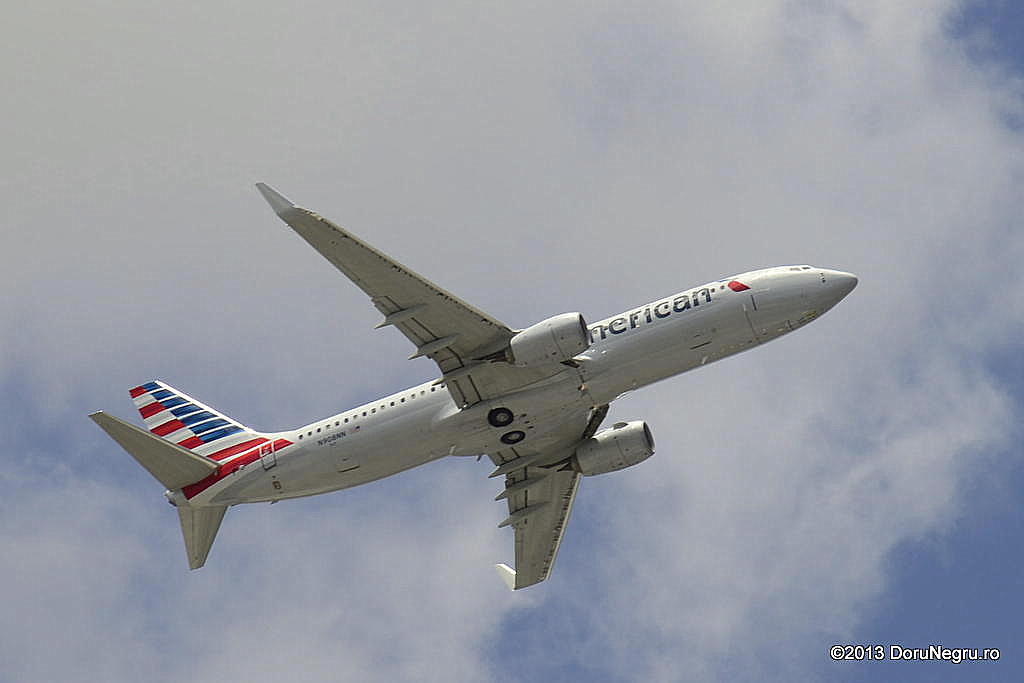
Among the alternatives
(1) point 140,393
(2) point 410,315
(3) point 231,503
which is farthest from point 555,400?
(1) point 140,393

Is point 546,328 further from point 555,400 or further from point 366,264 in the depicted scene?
point 366,264

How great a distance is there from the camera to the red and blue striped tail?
63.4 meters

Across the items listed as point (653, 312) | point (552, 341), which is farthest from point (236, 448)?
point (653, 312)

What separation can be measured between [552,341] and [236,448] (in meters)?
16.1

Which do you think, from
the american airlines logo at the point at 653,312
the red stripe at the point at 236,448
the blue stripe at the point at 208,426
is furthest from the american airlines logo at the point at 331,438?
the american airlines logo at the point at 653,312

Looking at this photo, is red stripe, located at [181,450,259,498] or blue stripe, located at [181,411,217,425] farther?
blue stripe, located at [181,411,217,425]

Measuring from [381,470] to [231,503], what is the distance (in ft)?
23.1

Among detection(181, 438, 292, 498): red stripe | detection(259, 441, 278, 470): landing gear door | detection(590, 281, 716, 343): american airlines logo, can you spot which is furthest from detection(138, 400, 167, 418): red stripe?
detection(590, 281, 716, 343): american airlines logo

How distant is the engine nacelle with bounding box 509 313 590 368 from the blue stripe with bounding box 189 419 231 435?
15.8 meters

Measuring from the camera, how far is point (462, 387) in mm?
58938

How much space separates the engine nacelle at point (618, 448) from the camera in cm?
6556

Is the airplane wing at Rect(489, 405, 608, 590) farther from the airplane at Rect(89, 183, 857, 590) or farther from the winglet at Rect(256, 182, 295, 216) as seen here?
the winglet at Rect(256, 182, 295, 216)

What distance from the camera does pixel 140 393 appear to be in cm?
6725

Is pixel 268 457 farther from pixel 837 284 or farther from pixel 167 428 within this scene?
pixel 837 284
